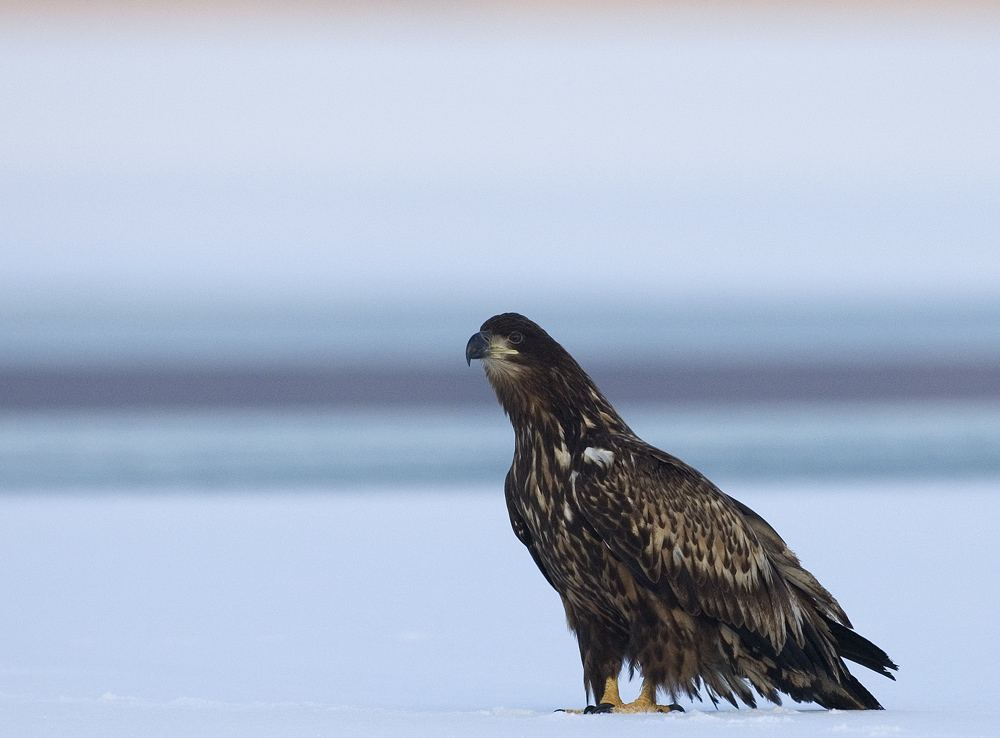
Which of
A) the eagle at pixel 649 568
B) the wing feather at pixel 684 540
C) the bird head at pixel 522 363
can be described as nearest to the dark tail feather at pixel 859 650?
the eagle at pixel 649 568

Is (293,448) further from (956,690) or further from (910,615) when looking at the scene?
(956,690)

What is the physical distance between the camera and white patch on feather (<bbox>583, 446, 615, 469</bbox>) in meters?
5.01

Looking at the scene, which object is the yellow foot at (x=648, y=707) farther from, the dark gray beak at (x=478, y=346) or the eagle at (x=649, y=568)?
the dark gray beak at (x=478, y=346)

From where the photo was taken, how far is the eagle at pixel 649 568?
16.4 ft

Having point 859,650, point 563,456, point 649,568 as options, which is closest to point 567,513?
point 563,456

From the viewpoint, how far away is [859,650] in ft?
17.2

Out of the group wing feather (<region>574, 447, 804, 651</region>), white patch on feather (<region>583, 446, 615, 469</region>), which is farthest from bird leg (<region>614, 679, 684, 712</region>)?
white patch on feather (<region>583, 446, 615, 469</region>)

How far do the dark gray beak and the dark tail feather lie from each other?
1565 millimetres

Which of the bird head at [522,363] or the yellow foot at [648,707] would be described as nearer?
the yellow foot at [648,707]

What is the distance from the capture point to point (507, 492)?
5.29 metres

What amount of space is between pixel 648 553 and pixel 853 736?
99 cm

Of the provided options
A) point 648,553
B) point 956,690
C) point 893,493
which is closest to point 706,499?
point 648,553

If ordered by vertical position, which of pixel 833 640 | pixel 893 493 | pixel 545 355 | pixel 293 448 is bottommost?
pixel 833 640

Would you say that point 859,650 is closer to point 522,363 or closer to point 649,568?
point 649,568
